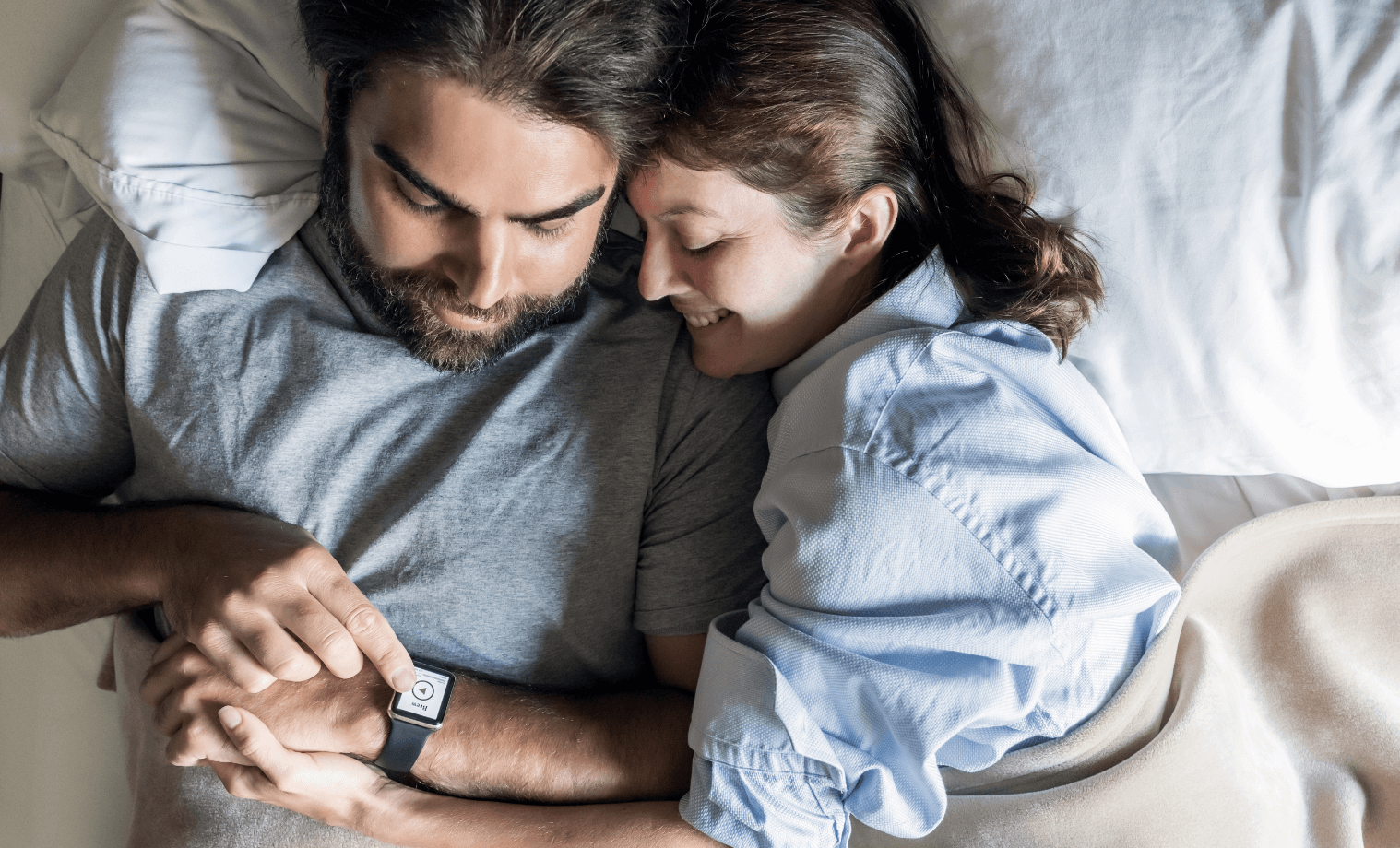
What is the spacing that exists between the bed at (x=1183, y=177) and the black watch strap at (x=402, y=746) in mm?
565

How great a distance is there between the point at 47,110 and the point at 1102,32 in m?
1.19

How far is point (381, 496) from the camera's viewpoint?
1.04 metres

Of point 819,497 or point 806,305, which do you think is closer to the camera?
point 819,497

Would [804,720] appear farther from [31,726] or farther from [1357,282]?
[31,726]

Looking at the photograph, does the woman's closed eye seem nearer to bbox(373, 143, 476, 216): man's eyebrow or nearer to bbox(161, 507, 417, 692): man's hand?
bbox(373, 143, 476, 216): man's eyebrow

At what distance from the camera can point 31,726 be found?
1.45 m

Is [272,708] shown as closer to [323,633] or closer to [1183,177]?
[323,633]

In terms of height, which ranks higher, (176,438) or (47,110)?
(47,110)

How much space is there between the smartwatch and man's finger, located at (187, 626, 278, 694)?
0.14 metres

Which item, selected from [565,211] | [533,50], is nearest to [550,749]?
[565,211]

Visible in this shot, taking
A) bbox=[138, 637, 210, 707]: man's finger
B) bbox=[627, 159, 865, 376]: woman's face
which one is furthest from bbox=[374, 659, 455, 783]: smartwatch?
bbox=[627, 159, 865, 376]: woman's face


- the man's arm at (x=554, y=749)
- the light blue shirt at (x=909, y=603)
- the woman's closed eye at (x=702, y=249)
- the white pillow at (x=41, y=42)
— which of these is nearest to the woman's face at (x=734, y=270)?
the woman's closed eye at (x=702, y=249)

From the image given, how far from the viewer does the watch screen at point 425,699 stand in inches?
37.1

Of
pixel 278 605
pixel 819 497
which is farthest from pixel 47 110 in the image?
pixel 819 497
